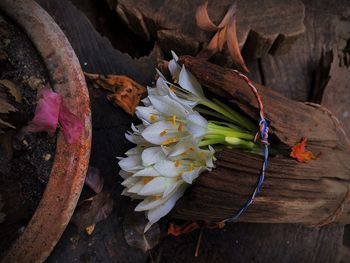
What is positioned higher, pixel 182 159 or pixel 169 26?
pixel 169 26

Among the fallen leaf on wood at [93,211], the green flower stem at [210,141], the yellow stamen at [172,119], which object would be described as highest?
the yellow stamen at [172,119]

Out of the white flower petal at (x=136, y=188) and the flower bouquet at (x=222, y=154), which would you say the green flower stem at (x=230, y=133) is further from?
the white flower petal at (x=136, y=188)

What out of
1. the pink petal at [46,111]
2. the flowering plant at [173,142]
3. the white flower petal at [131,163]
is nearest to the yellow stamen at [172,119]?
the flowering plant at [173,142]

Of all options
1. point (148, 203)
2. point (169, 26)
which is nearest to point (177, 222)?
point (148, 203)

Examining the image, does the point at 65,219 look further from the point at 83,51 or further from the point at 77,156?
the point at 83,51

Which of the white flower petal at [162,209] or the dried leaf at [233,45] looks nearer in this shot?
the white flower petal at [162,209]

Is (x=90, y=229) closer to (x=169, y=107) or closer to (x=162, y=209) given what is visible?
(x=162, y=209)

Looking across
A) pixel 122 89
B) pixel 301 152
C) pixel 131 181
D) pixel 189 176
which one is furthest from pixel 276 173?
pixel 122 89
